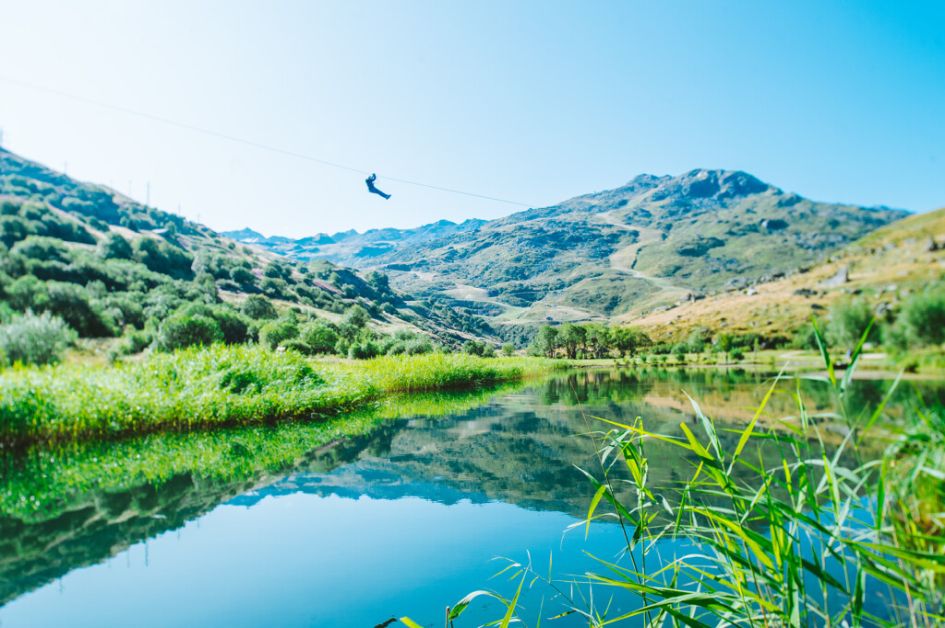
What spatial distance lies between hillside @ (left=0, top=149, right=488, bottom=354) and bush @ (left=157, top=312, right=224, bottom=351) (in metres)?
4.23

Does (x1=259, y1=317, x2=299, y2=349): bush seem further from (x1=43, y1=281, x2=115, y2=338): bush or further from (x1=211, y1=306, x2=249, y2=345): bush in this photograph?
(x1=43, y1=281, x2=115, y2=338): bush

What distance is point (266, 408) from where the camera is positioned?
425 inches

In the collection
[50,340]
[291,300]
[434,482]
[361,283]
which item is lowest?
[434,482]

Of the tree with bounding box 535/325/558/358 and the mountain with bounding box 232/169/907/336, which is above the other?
the mountain with bounding box 232/169/907/336

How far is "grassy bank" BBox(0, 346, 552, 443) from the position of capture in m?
7.94

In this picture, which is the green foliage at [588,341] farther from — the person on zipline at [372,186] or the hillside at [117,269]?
the person on zipline at [372,186]

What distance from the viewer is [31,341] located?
466 inches

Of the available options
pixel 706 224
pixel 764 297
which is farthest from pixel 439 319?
pixel 706 224

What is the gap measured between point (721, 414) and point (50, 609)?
1211cm

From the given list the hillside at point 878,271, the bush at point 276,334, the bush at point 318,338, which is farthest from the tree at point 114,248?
the hillside at point 878,271

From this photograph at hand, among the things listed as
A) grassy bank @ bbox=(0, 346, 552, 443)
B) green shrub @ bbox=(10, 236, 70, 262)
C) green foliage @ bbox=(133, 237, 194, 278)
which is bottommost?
grassy bank @ bbox=(0, 346, 552, 443)

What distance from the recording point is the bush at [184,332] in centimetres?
2055

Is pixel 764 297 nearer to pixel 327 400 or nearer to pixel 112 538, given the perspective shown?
pixel 327 400

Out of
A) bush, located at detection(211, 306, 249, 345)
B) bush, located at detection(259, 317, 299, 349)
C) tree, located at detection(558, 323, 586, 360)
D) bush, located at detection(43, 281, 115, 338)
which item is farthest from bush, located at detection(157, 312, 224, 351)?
tree, located at detection(558, 323, 586, 360)
